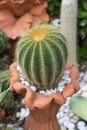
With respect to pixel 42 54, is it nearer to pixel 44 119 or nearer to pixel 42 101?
pixel 42 101

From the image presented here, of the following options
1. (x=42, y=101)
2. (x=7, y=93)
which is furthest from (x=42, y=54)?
(x=7, y=93)

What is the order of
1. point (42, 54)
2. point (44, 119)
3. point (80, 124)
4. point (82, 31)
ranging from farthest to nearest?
point (82, 31) → point (80, 124) → point (44, 119) → point (42, 54)

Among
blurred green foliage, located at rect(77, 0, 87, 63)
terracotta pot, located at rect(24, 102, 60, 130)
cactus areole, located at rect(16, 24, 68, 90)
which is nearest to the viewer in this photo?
cactus areole, located at rect(16, 24, 68, 90)

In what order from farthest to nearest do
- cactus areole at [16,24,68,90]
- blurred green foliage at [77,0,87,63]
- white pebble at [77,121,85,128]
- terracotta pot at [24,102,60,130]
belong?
blurred green foliage at [77,0,87,63], white pebble at [77,121,85,128], terracotta pot at [24,102,60,130], cactus areole at [16,24,68,90]

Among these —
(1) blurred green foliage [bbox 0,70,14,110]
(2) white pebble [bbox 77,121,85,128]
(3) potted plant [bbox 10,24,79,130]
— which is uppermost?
(3) potted plant [bbox 10,24,79,130]

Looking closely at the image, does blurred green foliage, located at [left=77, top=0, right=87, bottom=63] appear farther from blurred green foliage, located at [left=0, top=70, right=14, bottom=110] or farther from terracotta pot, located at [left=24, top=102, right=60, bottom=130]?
terracotta pot, located at [left=24, top=102, right=60, bottom=130]

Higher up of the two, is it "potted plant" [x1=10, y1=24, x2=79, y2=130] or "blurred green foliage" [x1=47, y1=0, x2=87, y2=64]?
"potted plant" [x1=10, y1=24, x2=79, y2=130]

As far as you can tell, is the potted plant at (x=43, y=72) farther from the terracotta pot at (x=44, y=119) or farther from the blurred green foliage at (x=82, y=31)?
the blurred green foliage at (x=82, y=31)

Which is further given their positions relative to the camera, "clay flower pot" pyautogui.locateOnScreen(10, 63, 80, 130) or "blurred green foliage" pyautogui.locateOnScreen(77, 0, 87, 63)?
"blurred green foliage" pyautogui.locateOnScreen(77, 0, 87, 63)

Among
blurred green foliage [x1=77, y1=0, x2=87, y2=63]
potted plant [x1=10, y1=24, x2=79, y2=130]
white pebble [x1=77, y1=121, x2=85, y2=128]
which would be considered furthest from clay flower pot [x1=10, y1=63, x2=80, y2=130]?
blurred green foliage [x1=77, y1=0, x2=87, y2=63]
